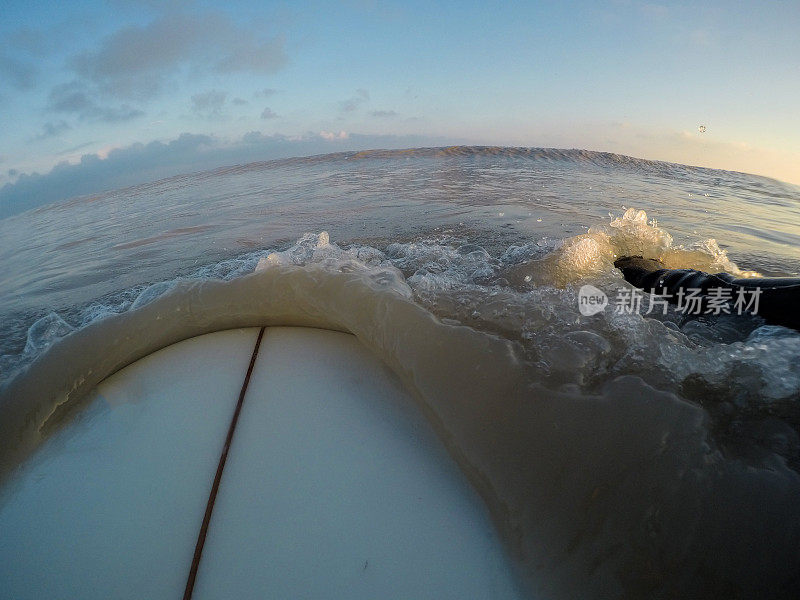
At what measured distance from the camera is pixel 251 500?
1199mm

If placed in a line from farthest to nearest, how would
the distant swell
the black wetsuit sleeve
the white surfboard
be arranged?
the black wetsuit sleeve → the white surfboard → the distant swell

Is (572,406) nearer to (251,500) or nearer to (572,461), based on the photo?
(572,461)

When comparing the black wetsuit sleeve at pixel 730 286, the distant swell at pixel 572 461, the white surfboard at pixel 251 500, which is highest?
the black wetsuit sleeve at pixel 730 286

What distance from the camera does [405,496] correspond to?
3.91 feet

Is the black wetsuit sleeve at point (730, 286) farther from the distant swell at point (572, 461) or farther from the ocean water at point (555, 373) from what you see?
the distant swell at point (572, 461)

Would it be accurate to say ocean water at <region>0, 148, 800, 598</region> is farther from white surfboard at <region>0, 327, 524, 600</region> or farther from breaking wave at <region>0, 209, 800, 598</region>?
white surfboard at <region>0, 327, 524, 600</region>

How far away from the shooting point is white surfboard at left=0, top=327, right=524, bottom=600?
102cm

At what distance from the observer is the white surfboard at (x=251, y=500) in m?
1.02

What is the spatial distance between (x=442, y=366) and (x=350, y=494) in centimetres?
60

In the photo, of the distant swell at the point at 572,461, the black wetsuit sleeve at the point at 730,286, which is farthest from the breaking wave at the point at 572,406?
the black wetsuit sleeve at the point at 730,286

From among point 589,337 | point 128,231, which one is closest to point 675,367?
point 589,337

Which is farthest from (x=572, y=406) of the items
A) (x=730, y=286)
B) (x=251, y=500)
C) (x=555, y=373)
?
(x=730, y=286)

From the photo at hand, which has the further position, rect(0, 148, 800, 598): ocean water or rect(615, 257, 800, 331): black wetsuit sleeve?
rect(615, 257, 800, 331): black wetsuit sleeve

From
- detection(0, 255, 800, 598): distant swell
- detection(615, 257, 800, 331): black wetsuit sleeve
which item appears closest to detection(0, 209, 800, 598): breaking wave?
detection(0, 255, 800, 598): distant swell
